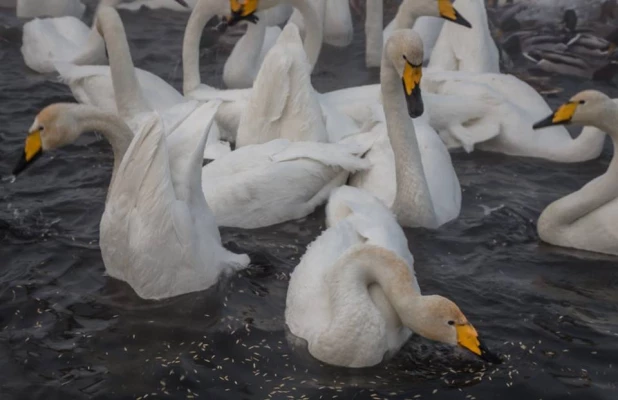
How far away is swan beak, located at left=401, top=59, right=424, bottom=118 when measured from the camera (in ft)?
28.6

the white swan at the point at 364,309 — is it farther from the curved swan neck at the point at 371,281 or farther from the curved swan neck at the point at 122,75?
the curved swan neck at the point at 122,75

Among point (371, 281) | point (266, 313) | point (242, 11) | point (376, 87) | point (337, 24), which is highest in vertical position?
point (242, 11)

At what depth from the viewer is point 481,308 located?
26.7 feet

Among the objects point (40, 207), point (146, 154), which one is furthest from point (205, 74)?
point (146, 154)

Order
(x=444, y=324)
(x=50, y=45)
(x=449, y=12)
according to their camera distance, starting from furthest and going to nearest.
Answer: (x=50, y=45), (x=449, y=12), (x=444, y=324)

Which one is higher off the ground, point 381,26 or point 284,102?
point 284,102

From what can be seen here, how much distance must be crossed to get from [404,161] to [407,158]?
1.2 inches

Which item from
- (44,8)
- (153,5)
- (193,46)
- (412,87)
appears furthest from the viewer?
(153,5)

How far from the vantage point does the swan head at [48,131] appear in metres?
8.35

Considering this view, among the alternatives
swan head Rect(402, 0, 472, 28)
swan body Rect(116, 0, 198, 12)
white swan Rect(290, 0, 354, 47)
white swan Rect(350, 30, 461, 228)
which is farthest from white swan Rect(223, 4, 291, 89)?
swan body Rect(116, 0, 198, 12)

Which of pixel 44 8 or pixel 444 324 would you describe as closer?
pixel 444 324

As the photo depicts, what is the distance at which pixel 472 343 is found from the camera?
6926mm

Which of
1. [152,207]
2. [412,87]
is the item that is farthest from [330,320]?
[412,87]

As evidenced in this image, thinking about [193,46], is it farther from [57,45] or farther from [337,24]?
[337,24]
